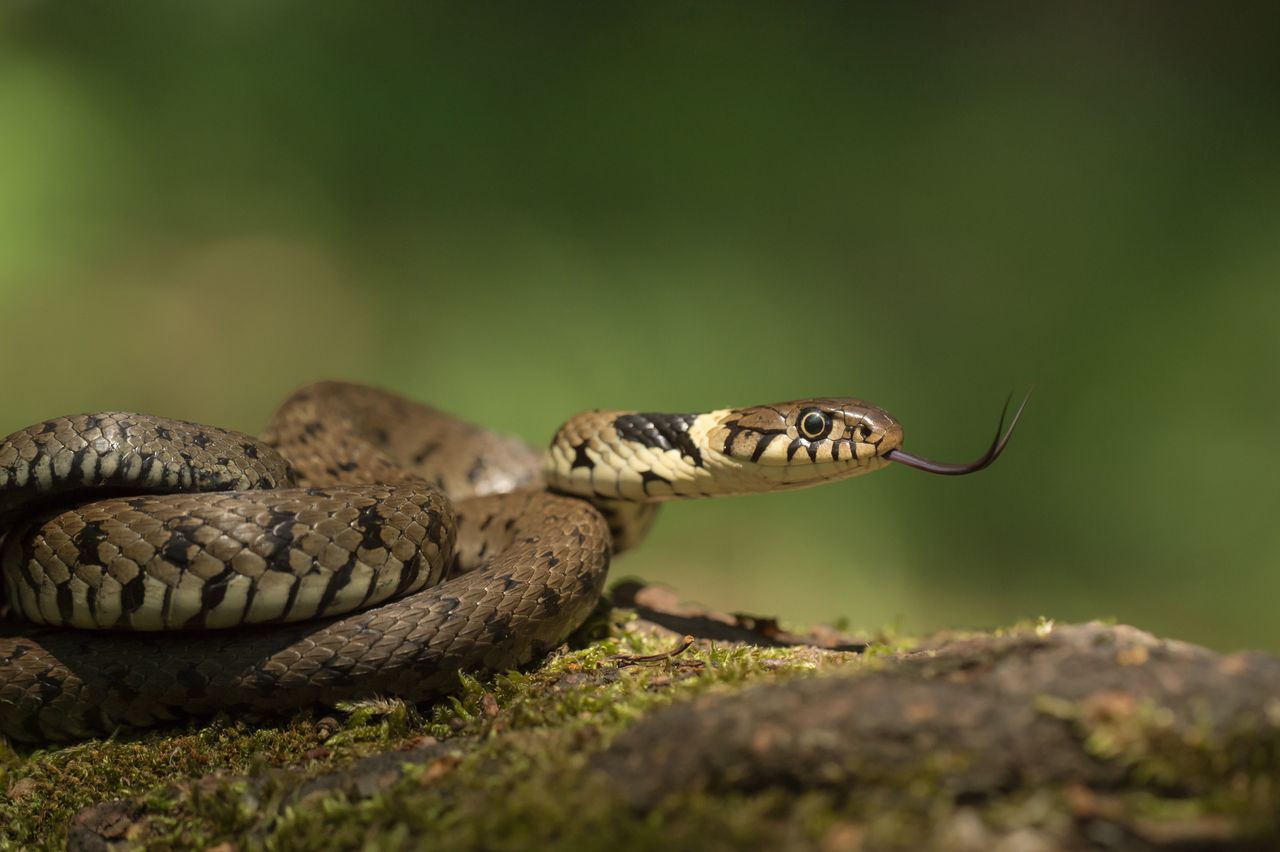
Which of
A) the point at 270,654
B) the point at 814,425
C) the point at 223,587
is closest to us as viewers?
the point at 223,587

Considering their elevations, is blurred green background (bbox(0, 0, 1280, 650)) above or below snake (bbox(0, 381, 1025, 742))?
above

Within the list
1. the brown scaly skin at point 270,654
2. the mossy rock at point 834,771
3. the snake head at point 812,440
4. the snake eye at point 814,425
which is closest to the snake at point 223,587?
the brown scaly skin at point 270,654

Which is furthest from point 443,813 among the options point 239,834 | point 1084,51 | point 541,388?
point 1084,51

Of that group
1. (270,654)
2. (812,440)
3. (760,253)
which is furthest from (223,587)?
(760,253)

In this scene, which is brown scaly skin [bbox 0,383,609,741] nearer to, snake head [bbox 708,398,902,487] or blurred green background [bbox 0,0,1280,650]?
snake head [bbox 708,398,902,487]

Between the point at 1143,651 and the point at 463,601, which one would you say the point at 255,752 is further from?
the point at 1143,651

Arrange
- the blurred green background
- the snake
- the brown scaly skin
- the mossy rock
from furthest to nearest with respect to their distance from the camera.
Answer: the blurred green background, the brown scaly skin, the snake, the mossy rock

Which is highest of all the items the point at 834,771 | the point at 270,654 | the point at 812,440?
the point at 812,440

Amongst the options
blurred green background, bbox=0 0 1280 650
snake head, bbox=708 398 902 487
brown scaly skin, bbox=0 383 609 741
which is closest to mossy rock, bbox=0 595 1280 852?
brown scaly skin, bbox=0 383 609 741

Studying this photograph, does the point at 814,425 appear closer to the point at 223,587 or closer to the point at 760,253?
the point at 223,587

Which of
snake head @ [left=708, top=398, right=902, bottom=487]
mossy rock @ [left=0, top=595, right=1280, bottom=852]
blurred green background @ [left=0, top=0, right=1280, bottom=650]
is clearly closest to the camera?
mossy rock @ [left=0, top=595, right=1280, bottom=852]
